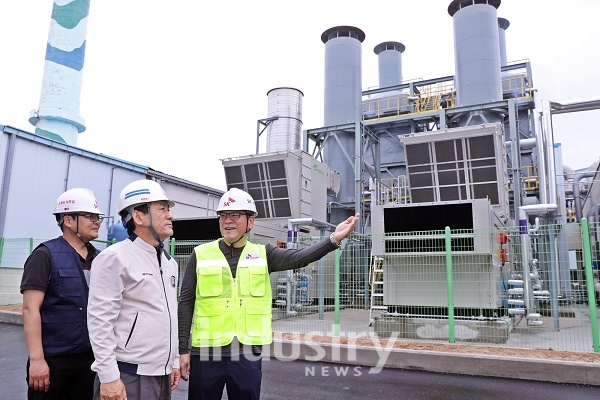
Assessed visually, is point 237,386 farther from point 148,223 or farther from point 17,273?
point 17,273

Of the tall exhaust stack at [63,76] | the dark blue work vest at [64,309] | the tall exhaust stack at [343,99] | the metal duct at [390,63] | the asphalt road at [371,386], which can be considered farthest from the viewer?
the metal duct at [390,63]

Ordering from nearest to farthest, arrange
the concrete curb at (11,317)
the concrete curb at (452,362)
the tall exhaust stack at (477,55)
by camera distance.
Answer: the concrete curb at (452,362) < the concrete curb at (11,317) < the tall exhaust stack at (477,55)

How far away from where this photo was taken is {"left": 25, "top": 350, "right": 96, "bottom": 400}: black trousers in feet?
9.22

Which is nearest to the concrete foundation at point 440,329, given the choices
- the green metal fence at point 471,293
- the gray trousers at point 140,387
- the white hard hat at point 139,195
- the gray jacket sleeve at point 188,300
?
the green metal fence at point 471,293

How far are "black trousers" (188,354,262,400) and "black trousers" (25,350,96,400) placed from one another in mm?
692

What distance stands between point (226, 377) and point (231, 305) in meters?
0.46

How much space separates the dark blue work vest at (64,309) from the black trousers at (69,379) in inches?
2.2

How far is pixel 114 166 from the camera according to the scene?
18.2 m

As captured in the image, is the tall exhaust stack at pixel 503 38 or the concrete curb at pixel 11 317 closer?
the concrete curb at pixel 11 317

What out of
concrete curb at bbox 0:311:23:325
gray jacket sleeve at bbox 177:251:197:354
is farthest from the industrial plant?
gray jacket sleeve at bbox 177:251:197:354

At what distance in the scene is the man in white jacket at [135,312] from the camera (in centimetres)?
225

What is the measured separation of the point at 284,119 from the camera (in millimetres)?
18172

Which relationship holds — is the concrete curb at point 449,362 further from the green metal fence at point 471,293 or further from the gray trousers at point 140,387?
the gray trousers at point 140,387

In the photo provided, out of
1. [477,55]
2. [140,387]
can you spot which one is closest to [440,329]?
[140,387]
